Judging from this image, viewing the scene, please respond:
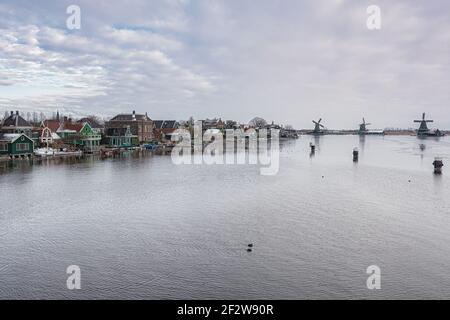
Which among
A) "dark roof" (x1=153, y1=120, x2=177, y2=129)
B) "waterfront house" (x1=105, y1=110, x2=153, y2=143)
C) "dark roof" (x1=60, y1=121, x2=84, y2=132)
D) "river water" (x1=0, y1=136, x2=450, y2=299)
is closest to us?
"river water" (x1=0, y1=136, x2=450, y2=299)

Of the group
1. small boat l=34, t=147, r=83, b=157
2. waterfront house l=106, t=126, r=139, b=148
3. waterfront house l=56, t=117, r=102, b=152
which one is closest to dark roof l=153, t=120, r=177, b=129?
waterfront house l=106, t=126, r=139, b=148

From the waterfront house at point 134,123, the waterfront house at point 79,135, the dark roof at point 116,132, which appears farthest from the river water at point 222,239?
the waterfront house at point 134,123

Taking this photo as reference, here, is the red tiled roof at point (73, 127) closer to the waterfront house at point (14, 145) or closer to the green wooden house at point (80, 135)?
the green wooden house at point (80, 135)

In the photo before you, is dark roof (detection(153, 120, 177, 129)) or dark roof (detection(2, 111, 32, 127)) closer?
dark roof (detection(2, 111, 32, 127))

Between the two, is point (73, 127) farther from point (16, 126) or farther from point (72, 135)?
point (16, 126)

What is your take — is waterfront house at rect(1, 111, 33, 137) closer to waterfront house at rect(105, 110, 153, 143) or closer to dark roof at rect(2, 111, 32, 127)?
dark roof at rect(2, 111, 32, 127)
